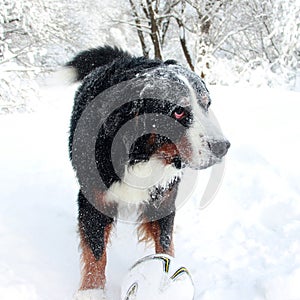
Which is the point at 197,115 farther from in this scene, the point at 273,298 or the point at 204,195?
the point at 204,195

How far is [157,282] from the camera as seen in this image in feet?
6.75

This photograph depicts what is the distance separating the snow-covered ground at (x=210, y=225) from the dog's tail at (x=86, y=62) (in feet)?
3.69

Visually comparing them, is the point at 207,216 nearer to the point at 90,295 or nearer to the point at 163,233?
the point at 163,233

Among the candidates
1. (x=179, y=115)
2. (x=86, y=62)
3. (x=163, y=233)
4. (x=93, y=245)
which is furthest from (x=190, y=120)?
(x=86, y=62)

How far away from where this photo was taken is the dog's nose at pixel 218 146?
2.11 meters

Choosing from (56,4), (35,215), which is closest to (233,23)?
(56,4)

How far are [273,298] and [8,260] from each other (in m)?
1.71

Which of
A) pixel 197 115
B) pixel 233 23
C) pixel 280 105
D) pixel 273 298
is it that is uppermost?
pixel 197 115

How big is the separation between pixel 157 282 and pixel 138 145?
74 cm

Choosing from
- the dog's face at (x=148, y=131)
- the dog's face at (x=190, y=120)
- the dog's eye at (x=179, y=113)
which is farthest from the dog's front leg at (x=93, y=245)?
the dog's eye at (x=179, y=113)

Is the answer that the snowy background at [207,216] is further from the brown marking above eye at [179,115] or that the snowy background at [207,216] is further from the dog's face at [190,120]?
the brown marking above eye at [179,115]

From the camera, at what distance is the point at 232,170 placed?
3826 millimetres

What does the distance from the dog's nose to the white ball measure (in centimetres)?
65

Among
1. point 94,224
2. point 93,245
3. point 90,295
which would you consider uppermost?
point 94,224
